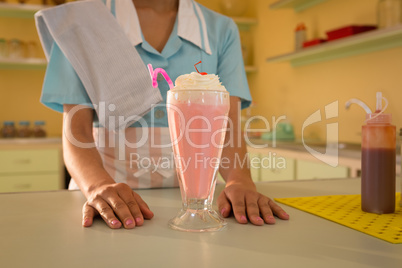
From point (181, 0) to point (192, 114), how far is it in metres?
0.80

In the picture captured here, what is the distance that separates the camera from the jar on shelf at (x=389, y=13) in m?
2.25

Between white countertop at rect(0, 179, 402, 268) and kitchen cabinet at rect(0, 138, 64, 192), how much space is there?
260 cm

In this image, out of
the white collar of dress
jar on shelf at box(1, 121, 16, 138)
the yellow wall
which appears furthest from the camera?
jar on shelf at box(1, 121, 16, 138)

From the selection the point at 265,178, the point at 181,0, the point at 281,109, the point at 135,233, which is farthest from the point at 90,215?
the point at 281,109

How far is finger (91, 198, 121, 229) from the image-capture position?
665 millimetres

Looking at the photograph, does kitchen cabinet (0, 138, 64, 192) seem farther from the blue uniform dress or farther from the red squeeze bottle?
the red squeeze bottle

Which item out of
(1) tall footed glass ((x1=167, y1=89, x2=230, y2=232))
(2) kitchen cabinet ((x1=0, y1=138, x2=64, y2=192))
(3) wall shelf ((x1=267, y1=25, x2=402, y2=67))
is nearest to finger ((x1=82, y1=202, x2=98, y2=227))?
(1) tall footed glass ((x1=167, y1=89, x2=230, y2=232))

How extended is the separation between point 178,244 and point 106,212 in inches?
6.5

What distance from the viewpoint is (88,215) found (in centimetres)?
69

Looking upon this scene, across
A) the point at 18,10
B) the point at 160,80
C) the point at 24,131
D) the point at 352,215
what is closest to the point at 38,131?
the point at 24,131

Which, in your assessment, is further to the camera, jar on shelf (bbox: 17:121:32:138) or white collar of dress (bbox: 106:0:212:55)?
jar on shelf (bbox: 17:121:32:138)

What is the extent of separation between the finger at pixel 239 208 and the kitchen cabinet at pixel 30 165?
2715mm

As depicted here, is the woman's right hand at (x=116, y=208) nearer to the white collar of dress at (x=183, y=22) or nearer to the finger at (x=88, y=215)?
the finger at (x=88, y=215)

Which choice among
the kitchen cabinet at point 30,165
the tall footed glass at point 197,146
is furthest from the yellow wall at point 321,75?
the kitchen cabinet at point 30,165
